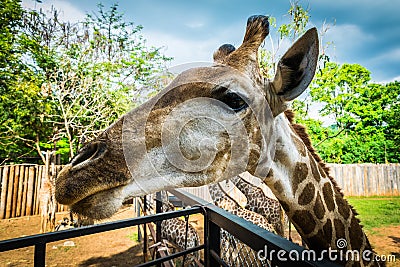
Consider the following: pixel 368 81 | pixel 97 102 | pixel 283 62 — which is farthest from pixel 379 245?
pixel 368 81

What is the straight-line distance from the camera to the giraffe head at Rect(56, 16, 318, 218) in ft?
4.32

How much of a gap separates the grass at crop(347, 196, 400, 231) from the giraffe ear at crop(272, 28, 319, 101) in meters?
8.13

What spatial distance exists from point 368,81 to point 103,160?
22457 mm

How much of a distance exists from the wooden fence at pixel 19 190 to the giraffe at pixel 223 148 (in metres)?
8.58

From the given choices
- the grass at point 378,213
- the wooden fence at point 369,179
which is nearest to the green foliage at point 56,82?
the grass at point 378,213

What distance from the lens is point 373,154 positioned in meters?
16.8

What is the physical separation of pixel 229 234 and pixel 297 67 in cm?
189

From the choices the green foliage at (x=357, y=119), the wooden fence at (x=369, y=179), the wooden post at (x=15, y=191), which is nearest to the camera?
the wooden post at (x=15, y=191)

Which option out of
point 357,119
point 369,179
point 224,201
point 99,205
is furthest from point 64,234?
point 357,119

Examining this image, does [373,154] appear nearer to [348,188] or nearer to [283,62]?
[348,188]

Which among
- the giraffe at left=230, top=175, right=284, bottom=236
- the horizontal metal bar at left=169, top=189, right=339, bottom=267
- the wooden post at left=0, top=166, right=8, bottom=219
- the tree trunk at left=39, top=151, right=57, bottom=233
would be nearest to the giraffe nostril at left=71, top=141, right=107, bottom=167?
the horizontal metal bar at left=169, top=189, right=339, bottom=267

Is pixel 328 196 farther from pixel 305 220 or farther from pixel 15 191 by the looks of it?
pixel 15 191

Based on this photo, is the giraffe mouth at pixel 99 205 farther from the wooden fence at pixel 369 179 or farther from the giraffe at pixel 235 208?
the wooden fence at pixel 369 179

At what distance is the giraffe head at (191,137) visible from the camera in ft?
4.32
